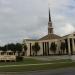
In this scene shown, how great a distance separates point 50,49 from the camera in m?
145

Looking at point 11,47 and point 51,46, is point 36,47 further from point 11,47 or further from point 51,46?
point 11,47

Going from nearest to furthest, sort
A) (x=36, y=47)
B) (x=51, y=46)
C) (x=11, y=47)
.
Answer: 1. (x=51, y=46)
2. (x=11, y=47)
3. (x=36, y=47)

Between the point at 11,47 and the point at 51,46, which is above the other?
the point at 51,46

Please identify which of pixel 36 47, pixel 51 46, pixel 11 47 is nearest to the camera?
pixel 51 46

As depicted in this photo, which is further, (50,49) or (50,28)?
(50,28)

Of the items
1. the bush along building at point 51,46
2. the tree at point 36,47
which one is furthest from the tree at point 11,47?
the tree at point 36,47

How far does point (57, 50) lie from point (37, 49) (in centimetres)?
1380

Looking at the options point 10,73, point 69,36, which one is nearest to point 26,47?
point 69,36

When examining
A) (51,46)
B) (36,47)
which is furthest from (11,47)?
(51,46)

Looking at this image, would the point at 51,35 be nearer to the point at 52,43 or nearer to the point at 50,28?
the point at 50,28

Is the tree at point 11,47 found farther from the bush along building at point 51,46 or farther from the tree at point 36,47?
the tree at point 36,47

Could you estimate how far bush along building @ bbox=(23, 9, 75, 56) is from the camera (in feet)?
440

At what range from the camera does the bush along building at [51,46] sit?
5276 inches

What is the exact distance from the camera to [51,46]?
5625 inches
